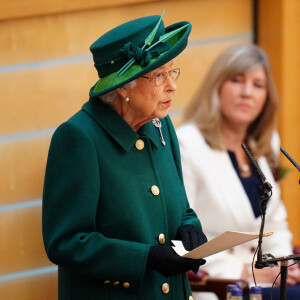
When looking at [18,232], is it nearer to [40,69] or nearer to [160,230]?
[40,69]

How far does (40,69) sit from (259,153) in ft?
4.58

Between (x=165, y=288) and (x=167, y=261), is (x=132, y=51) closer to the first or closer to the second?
(x=167, y=261)

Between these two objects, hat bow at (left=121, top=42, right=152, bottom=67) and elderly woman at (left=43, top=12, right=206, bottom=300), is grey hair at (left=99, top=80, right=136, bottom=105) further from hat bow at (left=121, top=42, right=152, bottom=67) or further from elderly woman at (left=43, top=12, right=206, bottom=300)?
hat bow at (left=121, top=42, right=152, bottom=67)

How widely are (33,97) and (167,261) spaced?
5.68ft

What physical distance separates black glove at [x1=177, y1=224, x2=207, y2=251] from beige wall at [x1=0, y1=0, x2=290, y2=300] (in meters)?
1.43

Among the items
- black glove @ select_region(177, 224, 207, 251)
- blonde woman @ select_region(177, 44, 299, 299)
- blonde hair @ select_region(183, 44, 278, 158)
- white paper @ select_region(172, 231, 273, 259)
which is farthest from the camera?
blonde hair @ select_region(183, 44, 278, 158)

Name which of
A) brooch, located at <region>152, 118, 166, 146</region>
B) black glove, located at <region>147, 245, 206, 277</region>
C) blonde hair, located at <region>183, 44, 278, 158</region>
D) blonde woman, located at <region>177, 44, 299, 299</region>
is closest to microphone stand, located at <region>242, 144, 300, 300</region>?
black glove, located at <region>147, 245, 206, 277</region>

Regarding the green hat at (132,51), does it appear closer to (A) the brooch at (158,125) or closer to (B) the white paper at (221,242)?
(A) the brooch at (158,125)

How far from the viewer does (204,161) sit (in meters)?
4.36

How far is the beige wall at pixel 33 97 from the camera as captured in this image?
4.14m

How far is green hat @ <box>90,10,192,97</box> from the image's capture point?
2.83 meters

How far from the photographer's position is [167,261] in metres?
2.82

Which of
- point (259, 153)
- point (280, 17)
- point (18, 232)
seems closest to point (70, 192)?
point (18, 232)

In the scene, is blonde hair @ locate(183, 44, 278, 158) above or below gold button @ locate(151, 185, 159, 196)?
above
